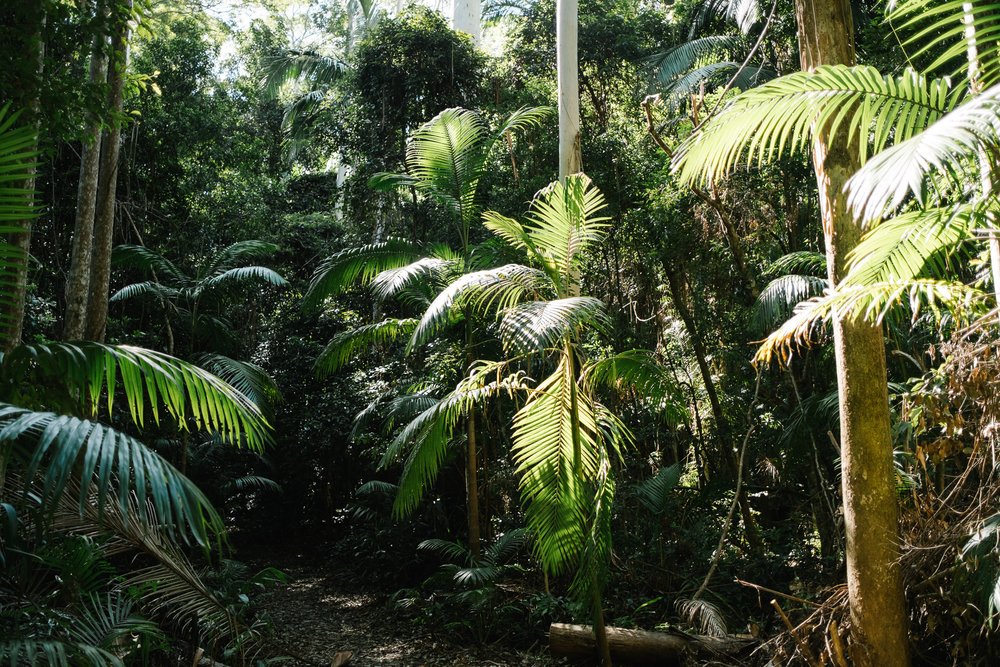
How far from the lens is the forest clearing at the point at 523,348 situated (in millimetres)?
3203

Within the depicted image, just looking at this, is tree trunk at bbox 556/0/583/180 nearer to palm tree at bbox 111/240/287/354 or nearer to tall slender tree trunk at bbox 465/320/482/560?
tall slender tree trunk at bbox 465/320/482/560

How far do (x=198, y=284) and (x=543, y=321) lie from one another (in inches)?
223

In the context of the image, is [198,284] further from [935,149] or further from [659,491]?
[935,149]

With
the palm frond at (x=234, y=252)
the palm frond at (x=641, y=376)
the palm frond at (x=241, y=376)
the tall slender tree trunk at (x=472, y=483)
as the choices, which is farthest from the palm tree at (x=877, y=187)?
the palm frond at (x=234, y=252)

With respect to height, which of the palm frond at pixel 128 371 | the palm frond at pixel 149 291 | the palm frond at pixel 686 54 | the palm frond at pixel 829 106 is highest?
the palm frond at pixel 686 54

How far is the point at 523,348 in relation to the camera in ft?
13.9

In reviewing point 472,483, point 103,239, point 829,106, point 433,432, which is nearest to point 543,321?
point 433,432

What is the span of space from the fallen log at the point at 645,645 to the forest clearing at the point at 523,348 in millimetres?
23

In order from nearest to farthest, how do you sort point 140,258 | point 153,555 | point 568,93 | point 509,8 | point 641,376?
1. point 153,555
2. point 641,376
3. point 568,93
4. point 140,258
5. point 509,8

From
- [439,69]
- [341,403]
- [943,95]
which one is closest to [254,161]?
[439,69]

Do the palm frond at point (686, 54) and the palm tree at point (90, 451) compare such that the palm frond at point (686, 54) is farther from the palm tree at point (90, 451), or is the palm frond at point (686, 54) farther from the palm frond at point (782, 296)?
the palm tree at point (90, 451)

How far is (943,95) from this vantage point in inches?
113

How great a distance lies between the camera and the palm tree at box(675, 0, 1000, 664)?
2.37 meters

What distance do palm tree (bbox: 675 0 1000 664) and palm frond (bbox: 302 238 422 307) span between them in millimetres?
4124
